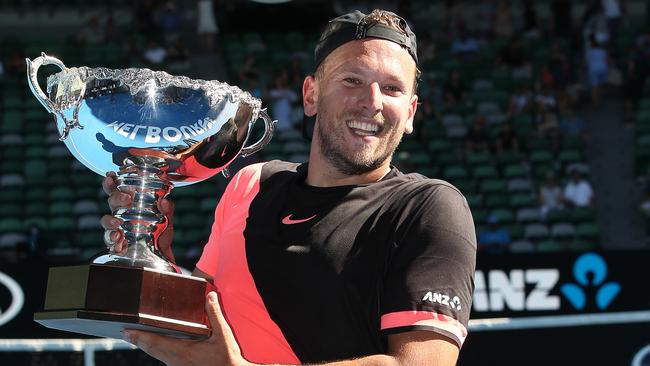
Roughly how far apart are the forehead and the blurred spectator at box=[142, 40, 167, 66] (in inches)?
548

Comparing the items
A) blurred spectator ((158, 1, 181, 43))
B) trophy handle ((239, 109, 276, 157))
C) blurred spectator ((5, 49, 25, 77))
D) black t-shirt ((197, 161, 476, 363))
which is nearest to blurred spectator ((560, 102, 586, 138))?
blurred spectator ((158, 1, 181, 43))

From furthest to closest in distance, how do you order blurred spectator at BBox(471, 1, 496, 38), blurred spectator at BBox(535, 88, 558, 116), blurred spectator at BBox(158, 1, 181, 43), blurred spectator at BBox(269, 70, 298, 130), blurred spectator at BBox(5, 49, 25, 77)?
blurred spectator at BBox(471, 1, 496, 38)
blurred spectator at BBox(158, 1, 181, 43)
blurred spectator at BBox(5, 49, 25, 77)
blurred spectator at BBox(535, 88, 558, 116)
blurred spectator at BBox(269, 70, 298, 130)

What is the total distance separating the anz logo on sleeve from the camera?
8250 mm

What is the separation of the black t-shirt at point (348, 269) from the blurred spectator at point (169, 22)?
15.4 meters

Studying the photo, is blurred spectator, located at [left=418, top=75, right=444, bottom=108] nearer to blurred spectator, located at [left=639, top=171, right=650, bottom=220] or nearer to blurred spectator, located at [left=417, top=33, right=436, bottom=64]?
blurred spectator, located at [left=417, top=33, right=436, bottom=64]

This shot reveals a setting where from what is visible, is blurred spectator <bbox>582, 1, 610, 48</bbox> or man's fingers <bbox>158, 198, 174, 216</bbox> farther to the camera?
blurred spectator <bbox>582, 1, 610, 48</bbox>

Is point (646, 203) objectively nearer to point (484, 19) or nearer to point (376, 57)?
point (484, 19)

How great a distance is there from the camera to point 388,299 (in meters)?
2.80

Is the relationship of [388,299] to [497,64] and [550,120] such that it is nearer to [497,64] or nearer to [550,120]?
[550,120]

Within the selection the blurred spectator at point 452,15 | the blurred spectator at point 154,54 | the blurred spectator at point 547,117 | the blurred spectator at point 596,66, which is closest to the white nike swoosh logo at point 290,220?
the blurred spectator at point 547,117

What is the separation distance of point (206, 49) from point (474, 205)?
19.9ft

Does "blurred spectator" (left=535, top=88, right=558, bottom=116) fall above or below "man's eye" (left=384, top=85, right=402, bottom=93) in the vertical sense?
below

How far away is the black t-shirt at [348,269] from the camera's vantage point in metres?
2.77

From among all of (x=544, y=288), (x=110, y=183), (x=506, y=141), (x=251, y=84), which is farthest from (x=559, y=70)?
(x=110, y=183)
